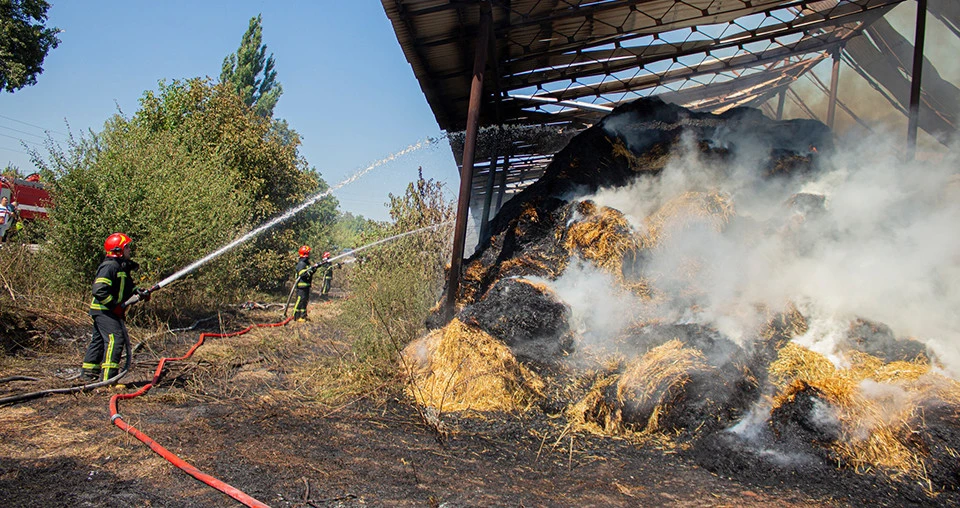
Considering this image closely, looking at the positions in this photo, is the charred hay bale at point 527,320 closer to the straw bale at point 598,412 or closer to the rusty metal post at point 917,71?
the straw bale at point 598,412

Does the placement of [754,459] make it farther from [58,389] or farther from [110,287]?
[110,287]

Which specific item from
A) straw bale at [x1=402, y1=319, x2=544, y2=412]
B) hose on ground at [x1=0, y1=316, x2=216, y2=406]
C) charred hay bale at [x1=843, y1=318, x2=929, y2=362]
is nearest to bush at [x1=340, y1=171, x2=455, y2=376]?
straw bale at [x1=402, y1=319, x2=544, y2=412]

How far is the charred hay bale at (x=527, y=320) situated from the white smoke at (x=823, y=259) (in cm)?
29

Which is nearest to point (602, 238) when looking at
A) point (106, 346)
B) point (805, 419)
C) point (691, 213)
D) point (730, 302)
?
point (691, 213)

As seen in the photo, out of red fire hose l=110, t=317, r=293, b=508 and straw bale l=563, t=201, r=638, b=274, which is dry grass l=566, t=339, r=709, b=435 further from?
red fire hose l=110, t=317, r=293, b=508

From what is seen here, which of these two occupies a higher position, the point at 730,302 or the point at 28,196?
the point at 28,196

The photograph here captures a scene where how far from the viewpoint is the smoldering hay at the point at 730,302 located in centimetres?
431

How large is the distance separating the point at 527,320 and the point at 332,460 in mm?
2440

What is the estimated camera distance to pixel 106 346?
6328 mm

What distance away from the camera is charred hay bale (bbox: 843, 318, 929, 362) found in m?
4.89

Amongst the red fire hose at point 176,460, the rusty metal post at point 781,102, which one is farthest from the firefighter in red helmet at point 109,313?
the rusty metal post at point 781,102

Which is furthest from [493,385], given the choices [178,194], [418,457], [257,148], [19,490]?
[257,148]

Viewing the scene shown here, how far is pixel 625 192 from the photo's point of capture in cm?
721

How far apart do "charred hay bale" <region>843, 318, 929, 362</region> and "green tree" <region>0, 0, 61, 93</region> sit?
29.1m
